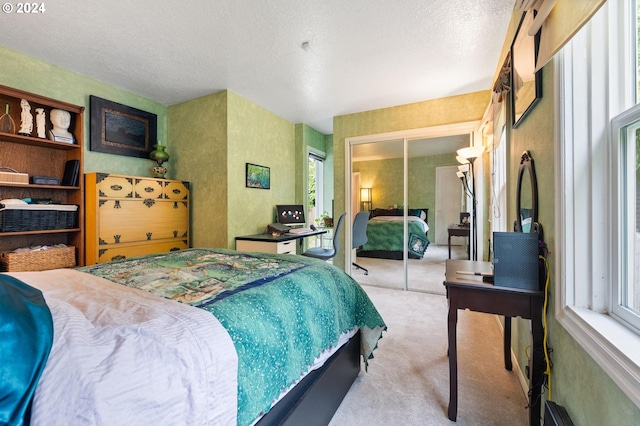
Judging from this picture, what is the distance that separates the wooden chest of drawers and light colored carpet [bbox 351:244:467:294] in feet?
8.38

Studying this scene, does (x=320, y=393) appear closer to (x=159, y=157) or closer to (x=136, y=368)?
(x=136, y=368)

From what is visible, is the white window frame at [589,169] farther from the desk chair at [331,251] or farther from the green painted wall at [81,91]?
the green painted wall at [81,91]

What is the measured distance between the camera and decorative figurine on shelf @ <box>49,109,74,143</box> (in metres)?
Result: 2.43

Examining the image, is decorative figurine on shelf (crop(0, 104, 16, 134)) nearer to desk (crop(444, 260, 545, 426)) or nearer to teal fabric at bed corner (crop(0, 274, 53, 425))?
teal fabric at bed corner (crop(0, 274, 53, 425))

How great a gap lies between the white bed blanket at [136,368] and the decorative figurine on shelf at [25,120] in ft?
7.76

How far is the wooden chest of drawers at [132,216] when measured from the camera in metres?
2.53

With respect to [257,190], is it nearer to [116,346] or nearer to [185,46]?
[185,46]

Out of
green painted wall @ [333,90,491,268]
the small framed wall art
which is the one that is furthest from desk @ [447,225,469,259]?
the small framed wall art

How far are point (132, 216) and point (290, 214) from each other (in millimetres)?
2029

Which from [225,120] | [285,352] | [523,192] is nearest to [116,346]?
[285,352]

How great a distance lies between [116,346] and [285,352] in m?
0.56

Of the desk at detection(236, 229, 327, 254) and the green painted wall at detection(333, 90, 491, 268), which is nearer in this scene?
the desk at detection(236, 229, 327, 254)

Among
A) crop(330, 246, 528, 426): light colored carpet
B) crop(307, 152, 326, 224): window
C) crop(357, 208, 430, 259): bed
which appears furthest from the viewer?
crop(307, 152, 326, 224): window

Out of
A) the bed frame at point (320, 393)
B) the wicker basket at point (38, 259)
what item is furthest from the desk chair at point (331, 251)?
the wicker basket at point (38, 259)
